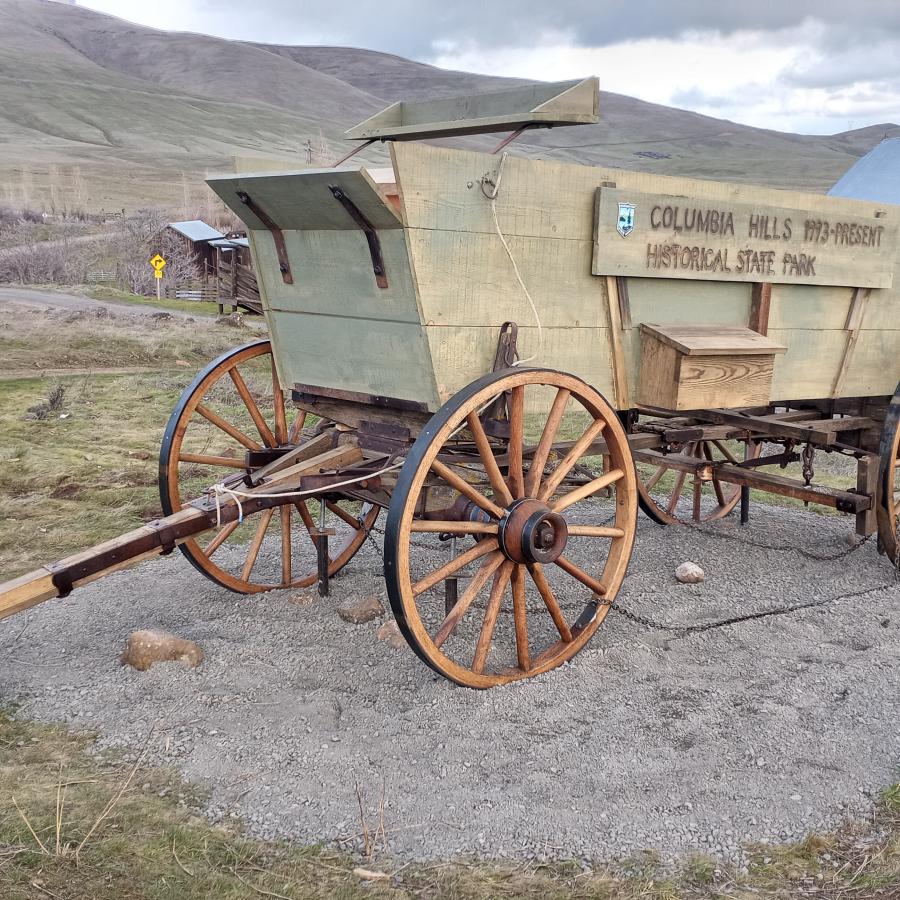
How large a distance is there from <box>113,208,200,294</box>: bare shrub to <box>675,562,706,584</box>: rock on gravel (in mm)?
21511

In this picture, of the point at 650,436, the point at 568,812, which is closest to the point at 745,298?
the point at 650,436

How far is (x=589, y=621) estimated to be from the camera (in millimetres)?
3912

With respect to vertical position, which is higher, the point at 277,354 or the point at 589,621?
the point at 277,354

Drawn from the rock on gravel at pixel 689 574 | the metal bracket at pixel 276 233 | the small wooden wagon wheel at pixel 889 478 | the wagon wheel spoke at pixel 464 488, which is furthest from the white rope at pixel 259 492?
the small wooden wagon wheel at pixel 889 478

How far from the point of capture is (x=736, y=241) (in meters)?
4.12

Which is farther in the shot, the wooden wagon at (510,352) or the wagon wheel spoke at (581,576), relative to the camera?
the wagon wheel spoke at (581,576)

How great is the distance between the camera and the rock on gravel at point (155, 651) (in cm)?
379

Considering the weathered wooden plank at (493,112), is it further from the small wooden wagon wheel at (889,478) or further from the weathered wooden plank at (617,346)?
the small wooden wagon wheel at (889,478)

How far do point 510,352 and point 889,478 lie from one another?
7.22ft

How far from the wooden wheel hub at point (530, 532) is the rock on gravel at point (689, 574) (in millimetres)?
1727

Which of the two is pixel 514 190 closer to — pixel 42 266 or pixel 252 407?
pixel 252 407

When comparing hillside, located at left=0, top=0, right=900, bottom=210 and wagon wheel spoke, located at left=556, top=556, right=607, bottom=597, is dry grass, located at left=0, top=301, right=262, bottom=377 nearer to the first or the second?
wagon wheel spoke, located at left=556, top=556, right=607, bottom=597

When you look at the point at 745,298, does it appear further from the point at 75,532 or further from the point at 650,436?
the point at 75,532

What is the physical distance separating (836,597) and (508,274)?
2.60 metres
